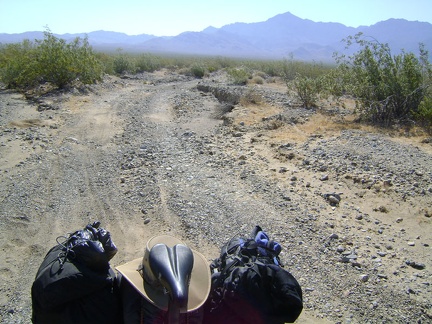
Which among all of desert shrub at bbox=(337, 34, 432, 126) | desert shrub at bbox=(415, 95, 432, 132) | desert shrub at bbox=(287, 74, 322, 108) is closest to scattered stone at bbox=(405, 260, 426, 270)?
desert shrub at bbox=(415, 95, 432, 132)

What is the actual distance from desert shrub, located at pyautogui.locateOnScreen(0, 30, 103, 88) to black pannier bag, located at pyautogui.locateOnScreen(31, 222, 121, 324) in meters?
13.3

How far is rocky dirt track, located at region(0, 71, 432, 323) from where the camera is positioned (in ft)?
12.2

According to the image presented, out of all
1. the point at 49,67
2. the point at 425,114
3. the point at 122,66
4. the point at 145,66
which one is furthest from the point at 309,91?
the point at 145,66

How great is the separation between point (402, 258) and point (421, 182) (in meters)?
2.20

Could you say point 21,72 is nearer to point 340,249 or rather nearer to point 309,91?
point 309,91

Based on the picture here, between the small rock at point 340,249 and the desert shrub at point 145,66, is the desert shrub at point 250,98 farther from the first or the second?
the desert shrub at point 145,66

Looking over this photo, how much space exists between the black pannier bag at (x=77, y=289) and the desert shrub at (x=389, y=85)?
28.9 feet

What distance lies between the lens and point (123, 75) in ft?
76.5

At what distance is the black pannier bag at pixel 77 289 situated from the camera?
2.03m

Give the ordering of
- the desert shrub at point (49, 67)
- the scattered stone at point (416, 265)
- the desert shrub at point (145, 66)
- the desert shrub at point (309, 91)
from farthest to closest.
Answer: the desert shrub at point (145, 66) < the desert shrub at point (49, 67) < the desert shrub at point (309, 91) < the scattered stone at point (416, 265)

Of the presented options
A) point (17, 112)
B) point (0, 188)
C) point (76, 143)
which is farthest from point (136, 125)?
point (0, 188)

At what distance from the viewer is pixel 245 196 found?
5.61 meters

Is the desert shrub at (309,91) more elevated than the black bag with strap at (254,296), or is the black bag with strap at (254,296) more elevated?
the desert shrub at (309,91)

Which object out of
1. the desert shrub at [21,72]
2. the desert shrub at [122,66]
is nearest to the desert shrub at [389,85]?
the desert shrub at [21,72]
